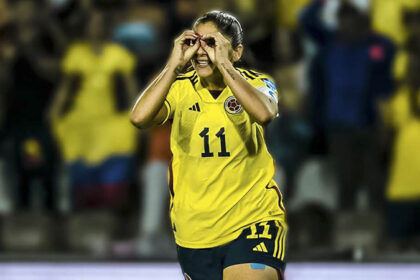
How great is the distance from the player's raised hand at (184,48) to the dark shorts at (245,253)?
2.61 feet

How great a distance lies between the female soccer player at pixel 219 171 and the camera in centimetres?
408

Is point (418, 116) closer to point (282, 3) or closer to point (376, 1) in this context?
point (376, 1)

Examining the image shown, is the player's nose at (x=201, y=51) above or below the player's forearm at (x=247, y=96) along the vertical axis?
above

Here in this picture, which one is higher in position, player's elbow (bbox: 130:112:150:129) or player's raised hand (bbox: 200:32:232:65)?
player's raised hand (bbox: 200:32:232:65)

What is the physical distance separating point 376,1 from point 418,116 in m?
1.08

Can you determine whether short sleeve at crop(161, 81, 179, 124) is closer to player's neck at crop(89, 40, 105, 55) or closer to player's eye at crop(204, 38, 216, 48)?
player's eye at crop(204, 38, 216, 48)

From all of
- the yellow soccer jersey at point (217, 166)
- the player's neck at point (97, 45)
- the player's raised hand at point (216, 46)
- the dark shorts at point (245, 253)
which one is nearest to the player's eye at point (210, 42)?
the player's raised hand at point (216, 46)

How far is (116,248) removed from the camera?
8156mm

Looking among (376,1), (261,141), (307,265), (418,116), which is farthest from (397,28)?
(261,141)

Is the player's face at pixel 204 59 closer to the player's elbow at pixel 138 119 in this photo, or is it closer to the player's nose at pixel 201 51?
the player's nose at pixel 201 51

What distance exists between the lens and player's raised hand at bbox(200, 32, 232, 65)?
3.95m

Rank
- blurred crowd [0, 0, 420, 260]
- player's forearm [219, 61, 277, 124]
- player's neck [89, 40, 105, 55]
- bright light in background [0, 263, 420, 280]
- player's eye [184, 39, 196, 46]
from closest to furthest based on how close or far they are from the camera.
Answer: player's forearm [219, 61, 277, 124] → player's eye [184, 39, 196, 46] → bright light in background [0, 263, 420, 280] → blurred crowd [0, 0, 420, 260] → player's neck [89, 40, 105, 55]

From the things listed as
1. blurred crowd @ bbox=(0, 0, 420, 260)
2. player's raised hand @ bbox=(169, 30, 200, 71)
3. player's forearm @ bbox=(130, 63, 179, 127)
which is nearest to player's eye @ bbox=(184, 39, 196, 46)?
player's raised hand @ bbox=(169, 30, 200, 71)

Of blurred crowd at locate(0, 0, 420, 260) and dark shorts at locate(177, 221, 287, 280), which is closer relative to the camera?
dark shorts at locate(177, 221, 287, 280)
